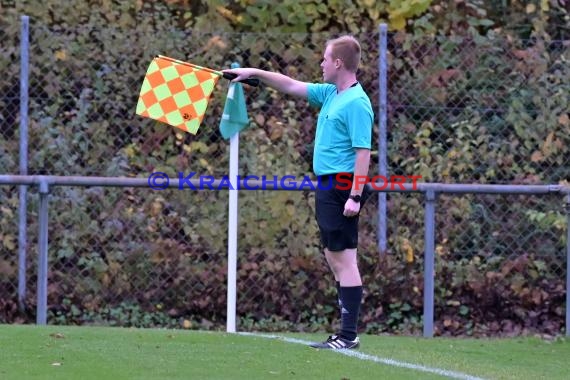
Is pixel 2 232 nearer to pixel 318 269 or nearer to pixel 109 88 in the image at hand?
pixel 109 88

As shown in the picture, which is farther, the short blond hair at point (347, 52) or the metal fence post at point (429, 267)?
the metal fence post at point (429, 267)

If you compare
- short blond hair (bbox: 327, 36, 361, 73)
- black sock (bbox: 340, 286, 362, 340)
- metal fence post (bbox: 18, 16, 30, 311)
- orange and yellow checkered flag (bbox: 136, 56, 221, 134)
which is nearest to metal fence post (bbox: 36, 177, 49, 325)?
metal fence post (bbox: 18, 16, 30, 311)

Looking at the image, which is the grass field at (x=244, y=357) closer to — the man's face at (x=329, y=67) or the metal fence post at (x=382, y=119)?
the man's face at (x=329, y=67)

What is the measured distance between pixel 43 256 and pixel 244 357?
117 inches

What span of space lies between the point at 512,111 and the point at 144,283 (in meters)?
3.57

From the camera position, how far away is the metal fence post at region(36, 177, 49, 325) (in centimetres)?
926

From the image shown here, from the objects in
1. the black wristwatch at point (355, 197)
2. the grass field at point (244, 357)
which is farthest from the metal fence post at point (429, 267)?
the black wristwatch at point (355, 197)

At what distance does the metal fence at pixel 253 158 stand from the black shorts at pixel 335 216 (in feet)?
10.0

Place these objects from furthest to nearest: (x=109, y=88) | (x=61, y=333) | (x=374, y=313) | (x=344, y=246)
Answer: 1. (x=109, y=88)
2. (x=374, y=313)
3. (x=61, y=333)
4. (x=344, y=246)

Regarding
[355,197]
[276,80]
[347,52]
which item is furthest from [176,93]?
[355,197]

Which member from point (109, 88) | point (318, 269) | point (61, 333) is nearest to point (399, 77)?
point (318, 269)

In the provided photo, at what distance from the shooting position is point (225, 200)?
10.4 meters

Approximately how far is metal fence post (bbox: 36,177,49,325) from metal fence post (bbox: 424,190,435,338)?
296cm

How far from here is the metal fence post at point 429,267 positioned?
920 cm
